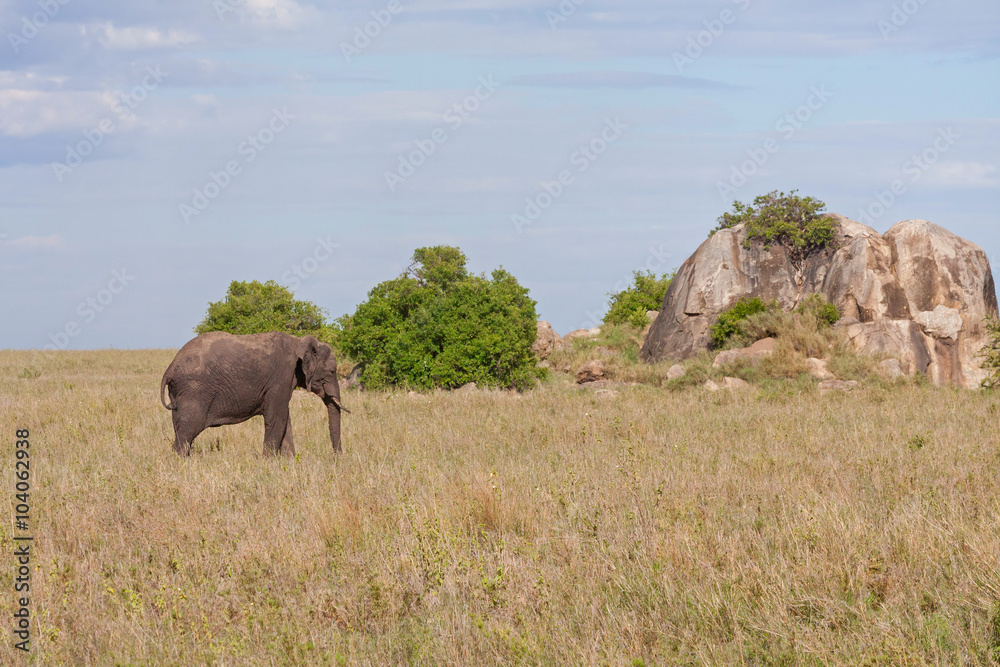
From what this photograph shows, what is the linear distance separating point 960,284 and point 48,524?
950 inches

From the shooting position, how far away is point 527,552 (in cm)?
627

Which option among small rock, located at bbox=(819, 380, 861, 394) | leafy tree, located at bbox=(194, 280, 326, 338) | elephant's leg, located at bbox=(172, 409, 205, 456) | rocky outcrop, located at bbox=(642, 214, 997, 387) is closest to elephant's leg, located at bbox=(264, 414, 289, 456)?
elephant's leg, located at bbox=(172, 409, 205, 456)

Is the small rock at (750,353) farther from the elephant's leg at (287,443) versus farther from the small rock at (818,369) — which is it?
the elephant's leg at (287,443)

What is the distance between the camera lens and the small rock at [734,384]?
19531 millimetres

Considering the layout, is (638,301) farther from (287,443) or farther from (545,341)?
(287,443)

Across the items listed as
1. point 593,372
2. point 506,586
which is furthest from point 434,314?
point 506,586

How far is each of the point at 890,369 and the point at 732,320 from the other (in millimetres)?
5629

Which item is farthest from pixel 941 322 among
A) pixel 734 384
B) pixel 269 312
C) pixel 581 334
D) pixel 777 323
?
pixel 269 312

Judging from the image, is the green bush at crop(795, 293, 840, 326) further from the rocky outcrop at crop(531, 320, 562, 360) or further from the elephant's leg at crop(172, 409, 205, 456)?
the elephant's leg at crop(172, 409, 205, 456)

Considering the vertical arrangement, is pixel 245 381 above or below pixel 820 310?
below

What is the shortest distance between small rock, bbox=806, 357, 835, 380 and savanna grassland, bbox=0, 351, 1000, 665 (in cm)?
902

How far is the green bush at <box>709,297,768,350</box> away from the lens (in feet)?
83.1

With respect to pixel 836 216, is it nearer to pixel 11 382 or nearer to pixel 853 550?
pixel 853 550

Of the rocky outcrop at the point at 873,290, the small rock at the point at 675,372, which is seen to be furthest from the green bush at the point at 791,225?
the small rock at the point at 675,372
